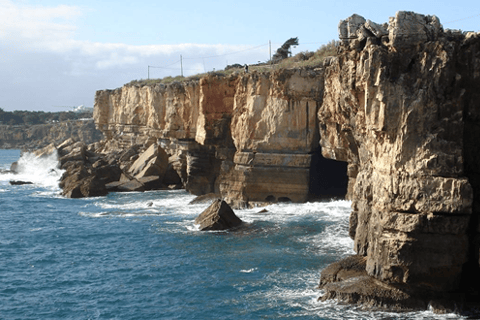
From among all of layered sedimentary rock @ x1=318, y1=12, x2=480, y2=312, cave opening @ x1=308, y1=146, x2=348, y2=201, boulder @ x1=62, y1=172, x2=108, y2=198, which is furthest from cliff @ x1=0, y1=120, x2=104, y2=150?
layered sedimentary rock @ x1=318, y1=12, x2=480, y2=312

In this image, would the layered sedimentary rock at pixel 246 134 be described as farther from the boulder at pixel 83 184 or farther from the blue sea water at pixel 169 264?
the boulder at pixel 83 184

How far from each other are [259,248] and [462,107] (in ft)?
38.7

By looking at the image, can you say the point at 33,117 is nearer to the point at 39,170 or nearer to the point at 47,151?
the point at 47,151

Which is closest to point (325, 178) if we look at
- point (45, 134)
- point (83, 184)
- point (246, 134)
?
point (246, 134)

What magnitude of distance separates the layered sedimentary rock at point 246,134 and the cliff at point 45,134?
79521mm

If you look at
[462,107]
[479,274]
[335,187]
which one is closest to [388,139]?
[462,107]

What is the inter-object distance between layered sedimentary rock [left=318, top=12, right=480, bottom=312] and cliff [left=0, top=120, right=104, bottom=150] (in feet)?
370

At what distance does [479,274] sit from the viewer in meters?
17.5

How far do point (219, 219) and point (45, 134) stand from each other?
11229 cm

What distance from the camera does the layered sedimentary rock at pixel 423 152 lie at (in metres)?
17.0

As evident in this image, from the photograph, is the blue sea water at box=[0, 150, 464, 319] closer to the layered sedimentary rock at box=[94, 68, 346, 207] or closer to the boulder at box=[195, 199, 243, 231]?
the boulder at box=[195, 199, 243, 231]

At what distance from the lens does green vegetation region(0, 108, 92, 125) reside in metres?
145

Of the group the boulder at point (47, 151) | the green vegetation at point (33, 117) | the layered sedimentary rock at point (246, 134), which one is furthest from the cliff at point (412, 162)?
the green vegetation at point (33, 117)

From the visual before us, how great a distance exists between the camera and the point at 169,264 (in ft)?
79.6
